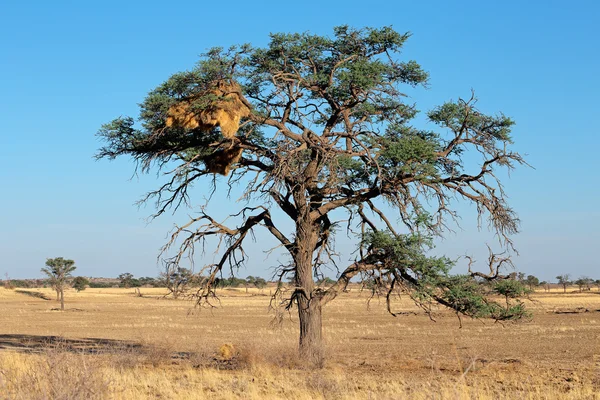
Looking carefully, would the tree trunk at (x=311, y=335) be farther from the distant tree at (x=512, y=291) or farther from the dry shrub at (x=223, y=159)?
the distant tree at (x=512, y=291)

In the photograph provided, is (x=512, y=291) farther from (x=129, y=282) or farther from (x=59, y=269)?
(x=129, y=282)

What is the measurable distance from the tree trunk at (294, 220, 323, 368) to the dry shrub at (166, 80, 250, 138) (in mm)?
3407

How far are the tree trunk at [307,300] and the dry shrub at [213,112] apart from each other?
3.41m

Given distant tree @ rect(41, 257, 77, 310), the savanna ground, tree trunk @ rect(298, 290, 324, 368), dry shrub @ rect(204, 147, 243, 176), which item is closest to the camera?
the savanna ground

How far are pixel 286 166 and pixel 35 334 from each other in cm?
2563

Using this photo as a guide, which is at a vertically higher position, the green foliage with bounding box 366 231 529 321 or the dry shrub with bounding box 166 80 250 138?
the dry shrub with bounding box 166 80 250 138

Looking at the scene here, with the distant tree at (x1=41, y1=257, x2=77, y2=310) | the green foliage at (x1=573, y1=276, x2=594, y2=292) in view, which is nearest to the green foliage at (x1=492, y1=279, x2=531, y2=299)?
the distant tree at (x1=41, y1=257, x2=77, y2=310)

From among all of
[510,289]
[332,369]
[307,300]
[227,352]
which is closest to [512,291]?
[510,289]

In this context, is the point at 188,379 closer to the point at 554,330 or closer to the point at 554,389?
the point at 554,389

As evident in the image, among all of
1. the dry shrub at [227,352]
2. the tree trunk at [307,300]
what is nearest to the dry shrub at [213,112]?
the tree trunk at [307,300]

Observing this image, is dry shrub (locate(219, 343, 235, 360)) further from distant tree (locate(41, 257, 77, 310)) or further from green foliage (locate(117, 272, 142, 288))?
green foliage (locate(117, 272, 142, 288))

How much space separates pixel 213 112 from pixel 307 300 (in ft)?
17.5

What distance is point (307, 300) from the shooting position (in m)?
17.0

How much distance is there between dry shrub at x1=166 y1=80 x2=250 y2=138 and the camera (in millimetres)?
14938
